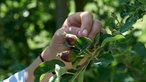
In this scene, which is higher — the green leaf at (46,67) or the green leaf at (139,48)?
the green leaf at (46,67)

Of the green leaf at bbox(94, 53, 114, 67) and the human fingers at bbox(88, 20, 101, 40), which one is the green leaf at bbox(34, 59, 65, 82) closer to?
the green leaf at bbox(94, 53, 114, 67)

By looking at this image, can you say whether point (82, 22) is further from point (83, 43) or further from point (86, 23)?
point (83, 43)

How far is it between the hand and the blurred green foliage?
325 millimetres

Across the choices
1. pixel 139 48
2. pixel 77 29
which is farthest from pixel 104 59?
pixel 139 48

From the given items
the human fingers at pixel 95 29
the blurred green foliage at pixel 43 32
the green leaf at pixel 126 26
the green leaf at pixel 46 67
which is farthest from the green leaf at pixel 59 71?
the blurred green foliage at pixel 43 32

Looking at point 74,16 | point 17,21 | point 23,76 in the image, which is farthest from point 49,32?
point 74,16

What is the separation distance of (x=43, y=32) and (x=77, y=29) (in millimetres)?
1107

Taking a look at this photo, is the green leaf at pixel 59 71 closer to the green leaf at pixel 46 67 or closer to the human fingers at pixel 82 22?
the green leaf at pixel 46 67

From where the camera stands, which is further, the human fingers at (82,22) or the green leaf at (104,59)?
the human fingers at (82,22)

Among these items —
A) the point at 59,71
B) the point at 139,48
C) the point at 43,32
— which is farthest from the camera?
the point at 43,32

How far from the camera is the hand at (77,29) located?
3.43ft

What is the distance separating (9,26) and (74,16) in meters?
0.88

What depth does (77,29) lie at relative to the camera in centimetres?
105

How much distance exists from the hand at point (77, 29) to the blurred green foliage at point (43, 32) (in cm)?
33
